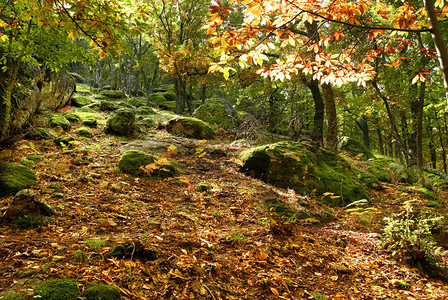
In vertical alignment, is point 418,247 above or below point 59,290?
above

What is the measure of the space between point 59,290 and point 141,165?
481cm

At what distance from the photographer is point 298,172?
7547 millimetres

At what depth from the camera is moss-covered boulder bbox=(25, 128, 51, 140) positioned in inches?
280

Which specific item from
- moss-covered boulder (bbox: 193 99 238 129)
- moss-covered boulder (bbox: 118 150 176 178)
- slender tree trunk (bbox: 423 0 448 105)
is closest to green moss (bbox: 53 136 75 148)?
moss-covered boulder (bbox: 118 150 176 178)

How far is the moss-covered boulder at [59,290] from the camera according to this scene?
6.38 feet

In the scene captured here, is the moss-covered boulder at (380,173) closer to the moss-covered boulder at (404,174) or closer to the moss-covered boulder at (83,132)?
the moss-covered boulder at (404,174)

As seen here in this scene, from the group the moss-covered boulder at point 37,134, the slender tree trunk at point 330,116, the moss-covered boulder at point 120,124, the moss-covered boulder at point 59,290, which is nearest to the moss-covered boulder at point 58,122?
the moss-covered boulder at point 37,134

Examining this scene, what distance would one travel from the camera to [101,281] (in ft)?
7.62

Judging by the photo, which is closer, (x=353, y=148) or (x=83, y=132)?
(x=83, y=132)

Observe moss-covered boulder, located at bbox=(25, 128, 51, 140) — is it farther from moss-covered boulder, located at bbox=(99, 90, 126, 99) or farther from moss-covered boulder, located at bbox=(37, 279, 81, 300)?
moss-covered boulder, located at bbox=(99, 90, 126, 99)

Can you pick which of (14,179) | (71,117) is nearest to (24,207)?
(14,179)

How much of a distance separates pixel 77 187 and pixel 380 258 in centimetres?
631

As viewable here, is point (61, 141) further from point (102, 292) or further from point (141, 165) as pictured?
point (102, 292)

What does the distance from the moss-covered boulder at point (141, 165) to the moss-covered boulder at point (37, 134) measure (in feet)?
9.70
